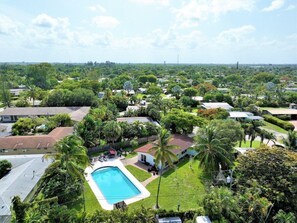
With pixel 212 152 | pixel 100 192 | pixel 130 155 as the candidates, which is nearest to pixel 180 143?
pixel 130 155

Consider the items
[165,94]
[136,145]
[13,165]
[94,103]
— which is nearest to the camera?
[13,165]

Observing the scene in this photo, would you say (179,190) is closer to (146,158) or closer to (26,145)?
(146,158)

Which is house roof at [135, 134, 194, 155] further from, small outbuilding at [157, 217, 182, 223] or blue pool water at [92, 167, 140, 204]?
small outbuilding at [157, 217, 182, 223]

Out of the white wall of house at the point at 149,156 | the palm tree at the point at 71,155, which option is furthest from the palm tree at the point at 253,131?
the palm tree at the point at 71,155

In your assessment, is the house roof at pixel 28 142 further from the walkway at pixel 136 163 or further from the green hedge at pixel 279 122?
the green hedge at pixel 279 122

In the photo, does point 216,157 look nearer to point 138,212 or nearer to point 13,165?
point 138,212

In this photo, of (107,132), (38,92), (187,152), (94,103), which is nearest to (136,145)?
(107,132)

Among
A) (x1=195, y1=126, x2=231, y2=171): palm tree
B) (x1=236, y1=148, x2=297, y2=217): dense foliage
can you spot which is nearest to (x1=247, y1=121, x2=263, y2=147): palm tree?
(x1=195, y1=126, x2=231, y2=171): palm tree
